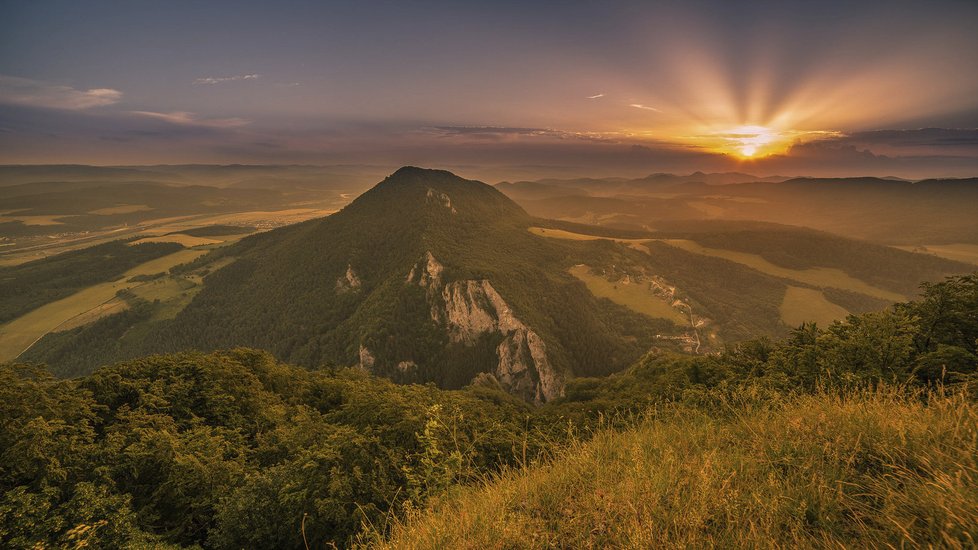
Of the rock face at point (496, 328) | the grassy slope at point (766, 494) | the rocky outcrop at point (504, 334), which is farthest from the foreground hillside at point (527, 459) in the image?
the rock face at point (496, 328)

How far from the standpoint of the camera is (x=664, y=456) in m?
5.79

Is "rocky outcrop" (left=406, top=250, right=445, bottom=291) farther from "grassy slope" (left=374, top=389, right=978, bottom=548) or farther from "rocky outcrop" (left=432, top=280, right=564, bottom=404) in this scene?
"grassy slope" (left=374, top=389, right=978, bottom=548)

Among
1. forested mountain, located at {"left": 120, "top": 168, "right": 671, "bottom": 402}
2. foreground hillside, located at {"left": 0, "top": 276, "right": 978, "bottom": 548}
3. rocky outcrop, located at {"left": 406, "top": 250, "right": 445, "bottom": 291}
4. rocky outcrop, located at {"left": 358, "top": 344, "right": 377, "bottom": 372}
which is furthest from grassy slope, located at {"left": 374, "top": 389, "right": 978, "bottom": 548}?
rocky outcrop, located at {"left": 406, "top": 250, "right": 445, "bottom": 291}

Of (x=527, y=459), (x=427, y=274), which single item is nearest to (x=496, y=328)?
(x=427, y=274)

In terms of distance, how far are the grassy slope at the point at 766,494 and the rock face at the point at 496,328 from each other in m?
153

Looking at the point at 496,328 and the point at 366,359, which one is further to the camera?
the point at 496,328

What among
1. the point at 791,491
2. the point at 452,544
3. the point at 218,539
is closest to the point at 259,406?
the point at 218,539

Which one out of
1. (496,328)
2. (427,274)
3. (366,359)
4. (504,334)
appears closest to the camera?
(366,359)

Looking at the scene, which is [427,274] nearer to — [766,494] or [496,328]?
[496,328]

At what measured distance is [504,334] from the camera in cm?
16788

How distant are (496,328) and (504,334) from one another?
5348 millimetres

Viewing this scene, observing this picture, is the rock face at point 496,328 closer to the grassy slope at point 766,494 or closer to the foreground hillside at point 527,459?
the foreground hillside at point 527,459

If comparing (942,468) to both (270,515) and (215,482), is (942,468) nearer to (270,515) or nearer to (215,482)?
(270,515)

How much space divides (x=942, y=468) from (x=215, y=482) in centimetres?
2439
